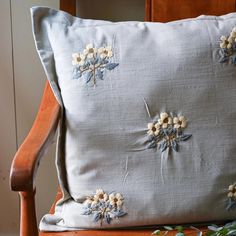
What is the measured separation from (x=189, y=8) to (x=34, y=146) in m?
0.48

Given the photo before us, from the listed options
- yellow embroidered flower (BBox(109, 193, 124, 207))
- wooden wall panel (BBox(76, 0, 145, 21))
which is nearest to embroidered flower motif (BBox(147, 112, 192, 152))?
yellow embroidered flower (BBox(109, 193, 124, 207))

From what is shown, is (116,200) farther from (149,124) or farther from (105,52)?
(105,52)

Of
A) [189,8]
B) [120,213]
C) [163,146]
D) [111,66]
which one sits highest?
[189,8]

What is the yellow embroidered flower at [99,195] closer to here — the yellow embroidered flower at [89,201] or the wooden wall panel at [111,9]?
the yellow embroidered flower at [89,201]

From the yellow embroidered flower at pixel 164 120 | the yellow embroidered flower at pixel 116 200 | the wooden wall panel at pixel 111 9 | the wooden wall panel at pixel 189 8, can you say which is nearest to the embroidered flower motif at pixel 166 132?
the yellow embroidered flower at pixel 164 120

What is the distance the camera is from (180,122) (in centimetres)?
85

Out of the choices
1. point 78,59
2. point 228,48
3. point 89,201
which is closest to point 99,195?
point 89,201

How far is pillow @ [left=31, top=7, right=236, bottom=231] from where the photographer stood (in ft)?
2.77

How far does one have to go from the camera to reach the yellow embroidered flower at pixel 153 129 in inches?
33.6

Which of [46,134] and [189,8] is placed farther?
[189,8]

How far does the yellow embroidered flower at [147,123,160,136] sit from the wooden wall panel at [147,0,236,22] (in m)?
0.28

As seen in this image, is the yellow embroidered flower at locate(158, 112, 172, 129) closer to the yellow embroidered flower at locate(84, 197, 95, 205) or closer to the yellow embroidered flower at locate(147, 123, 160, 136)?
the yellow embroidered flower at locate(147, 123, 160, 136)

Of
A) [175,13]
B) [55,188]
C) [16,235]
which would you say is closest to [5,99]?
[55,188]

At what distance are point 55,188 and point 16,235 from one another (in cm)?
17
